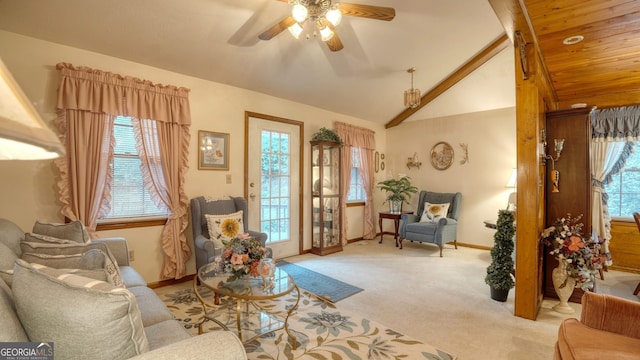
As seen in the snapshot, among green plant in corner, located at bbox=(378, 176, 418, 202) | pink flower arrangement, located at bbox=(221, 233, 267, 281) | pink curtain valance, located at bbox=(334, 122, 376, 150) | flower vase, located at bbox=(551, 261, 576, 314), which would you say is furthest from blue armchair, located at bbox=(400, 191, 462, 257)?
pink flower arrangement, located at bbox=(221, 233, 267, 281)

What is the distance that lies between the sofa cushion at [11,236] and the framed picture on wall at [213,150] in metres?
1.74

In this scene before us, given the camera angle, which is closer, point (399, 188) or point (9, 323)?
point (9, 323)

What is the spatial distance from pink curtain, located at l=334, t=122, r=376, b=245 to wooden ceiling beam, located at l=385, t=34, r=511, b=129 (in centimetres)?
94

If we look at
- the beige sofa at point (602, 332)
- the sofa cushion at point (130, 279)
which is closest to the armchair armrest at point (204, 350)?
the sofa cushion at point (130, 279)

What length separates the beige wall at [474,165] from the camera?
188 inches

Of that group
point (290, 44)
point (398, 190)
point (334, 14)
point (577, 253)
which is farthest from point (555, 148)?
point (290, 44)

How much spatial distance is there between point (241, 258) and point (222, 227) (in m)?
1.24

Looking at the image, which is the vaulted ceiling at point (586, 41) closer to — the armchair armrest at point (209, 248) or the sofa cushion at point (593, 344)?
the sofa cushion at point (593, 344)

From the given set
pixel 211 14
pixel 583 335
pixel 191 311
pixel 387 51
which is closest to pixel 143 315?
pixel 191 311

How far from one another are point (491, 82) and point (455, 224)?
2.32 metres

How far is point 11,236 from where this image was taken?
1755 millimetres

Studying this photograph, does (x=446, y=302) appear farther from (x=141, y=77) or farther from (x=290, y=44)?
(x=141, y=77)

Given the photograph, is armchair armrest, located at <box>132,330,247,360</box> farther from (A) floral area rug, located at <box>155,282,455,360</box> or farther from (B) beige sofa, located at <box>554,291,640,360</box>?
(B) beige sofa, located at <box>554,291,640,360</box>

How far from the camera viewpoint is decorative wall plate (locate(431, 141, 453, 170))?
5355 millimetres
